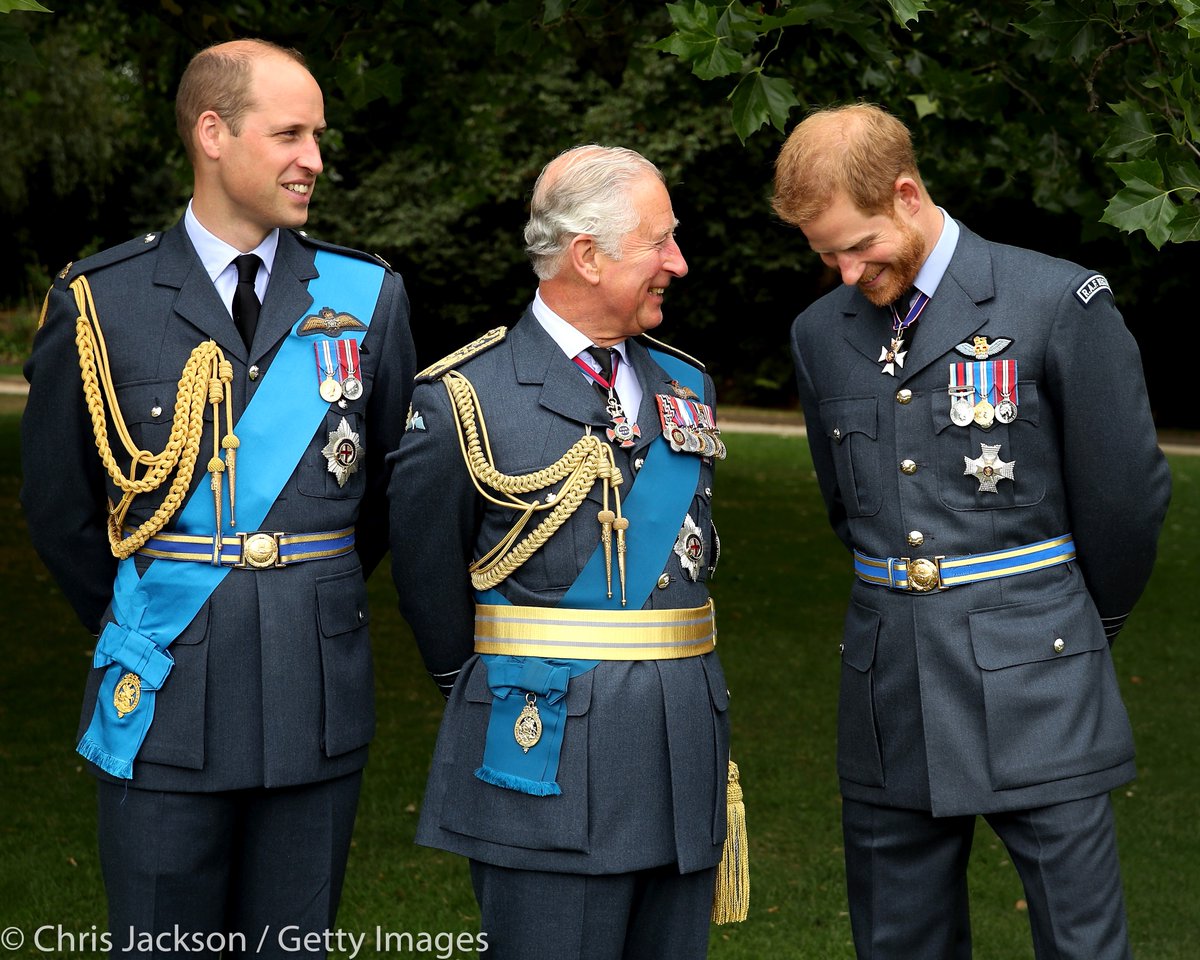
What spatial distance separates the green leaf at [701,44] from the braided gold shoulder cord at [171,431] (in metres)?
1.42

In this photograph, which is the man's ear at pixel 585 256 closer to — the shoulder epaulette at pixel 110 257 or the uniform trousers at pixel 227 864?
the shoulder epaulette at pixel 110 257

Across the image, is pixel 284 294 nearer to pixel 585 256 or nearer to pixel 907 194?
pixel 585 256

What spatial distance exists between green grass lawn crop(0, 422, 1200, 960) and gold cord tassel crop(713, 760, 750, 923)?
176cm

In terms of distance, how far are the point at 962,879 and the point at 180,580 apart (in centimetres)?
178

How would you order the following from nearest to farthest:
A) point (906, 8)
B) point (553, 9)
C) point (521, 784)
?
point (521, 784), point (906, 8), point (553, 9)

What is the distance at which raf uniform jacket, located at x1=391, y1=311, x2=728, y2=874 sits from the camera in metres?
2.95

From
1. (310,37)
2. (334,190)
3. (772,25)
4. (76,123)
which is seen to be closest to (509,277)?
(334,190)

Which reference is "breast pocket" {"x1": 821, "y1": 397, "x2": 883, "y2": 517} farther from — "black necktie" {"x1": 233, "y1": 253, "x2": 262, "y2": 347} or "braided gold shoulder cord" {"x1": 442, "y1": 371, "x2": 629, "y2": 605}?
"black necktie" {"x1": 233, "y1": 253, "x2": 262, "y2": 347}

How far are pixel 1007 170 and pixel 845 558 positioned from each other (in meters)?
5.55

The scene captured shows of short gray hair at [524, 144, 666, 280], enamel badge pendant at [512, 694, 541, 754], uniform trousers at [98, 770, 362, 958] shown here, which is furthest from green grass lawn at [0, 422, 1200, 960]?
short gray hair at [524, 144, 666, 280]

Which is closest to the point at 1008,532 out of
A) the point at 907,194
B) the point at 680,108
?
the point at 907,194

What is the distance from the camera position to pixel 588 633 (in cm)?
299

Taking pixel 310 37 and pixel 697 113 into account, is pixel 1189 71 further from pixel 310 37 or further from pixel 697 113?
pixel 697 113

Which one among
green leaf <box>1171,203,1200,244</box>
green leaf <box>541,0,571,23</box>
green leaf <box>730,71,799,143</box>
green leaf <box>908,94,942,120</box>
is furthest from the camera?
green leaf <box>908,94,942,120</box>
